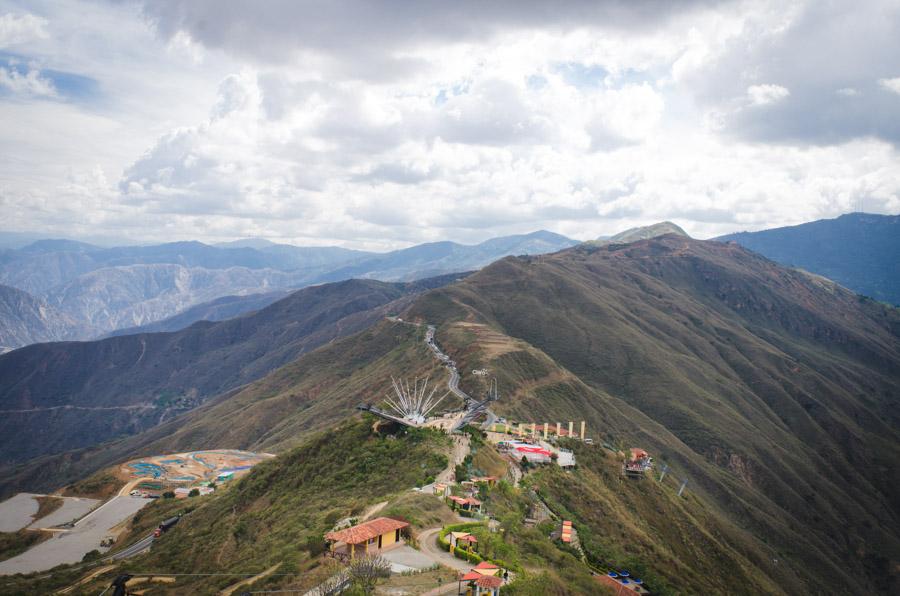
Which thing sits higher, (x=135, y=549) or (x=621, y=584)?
(x=621, y=584)

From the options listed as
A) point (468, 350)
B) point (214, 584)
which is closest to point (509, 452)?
point (214, 584)

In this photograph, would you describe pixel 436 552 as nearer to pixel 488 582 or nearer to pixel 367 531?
pixel 367 531

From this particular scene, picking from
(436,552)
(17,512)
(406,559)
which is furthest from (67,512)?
(406,559)

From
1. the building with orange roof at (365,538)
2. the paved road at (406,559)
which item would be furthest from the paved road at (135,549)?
the paved road at (406,559)

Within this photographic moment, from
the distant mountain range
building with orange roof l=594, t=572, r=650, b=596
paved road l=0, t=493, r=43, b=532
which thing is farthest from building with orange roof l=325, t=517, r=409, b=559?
paved road l=0, t=493, r=43, b=532

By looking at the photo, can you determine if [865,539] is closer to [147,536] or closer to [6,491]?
[147,536]

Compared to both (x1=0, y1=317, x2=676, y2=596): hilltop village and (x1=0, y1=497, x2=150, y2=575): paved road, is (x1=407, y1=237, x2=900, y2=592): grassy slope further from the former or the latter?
(x1=0, y1=497, x2=150, y2=575): paved road
